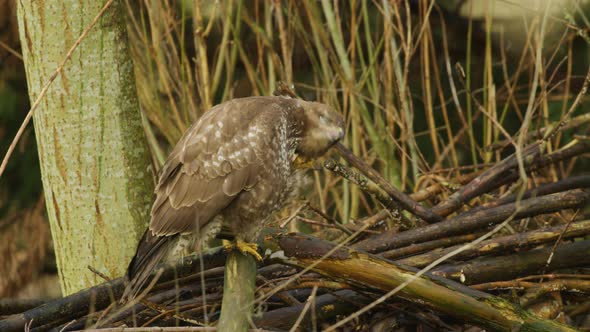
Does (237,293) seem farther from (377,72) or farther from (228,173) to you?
(377,72)

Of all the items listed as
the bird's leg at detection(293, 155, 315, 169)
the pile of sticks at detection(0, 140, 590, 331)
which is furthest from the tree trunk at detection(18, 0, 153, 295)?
the bird's leg at detection(293, 155, 315, 169)

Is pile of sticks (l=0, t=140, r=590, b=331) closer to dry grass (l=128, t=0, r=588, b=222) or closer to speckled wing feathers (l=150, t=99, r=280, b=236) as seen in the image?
speckled wing feathers (l=150, t=99, r=280, b=236)

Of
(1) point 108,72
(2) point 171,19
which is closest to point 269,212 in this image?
(1) point 108,72

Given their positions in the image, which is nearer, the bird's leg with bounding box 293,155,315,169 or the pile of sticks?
the pile of sticks

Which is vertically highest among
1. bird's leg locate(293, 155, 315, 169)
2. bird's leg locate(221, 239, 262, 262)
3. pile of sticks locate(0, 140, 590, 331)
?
bird's leg locate(293, 155, 315, 169)

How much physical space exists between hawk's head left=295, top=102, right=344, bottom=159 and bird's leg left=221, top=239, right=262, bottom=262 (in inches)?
21.2

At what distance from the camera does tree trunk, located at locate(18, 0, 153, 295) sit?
10.8 feet

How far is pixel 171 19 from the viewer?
409cm

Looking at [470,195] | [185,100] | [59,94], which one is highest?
[59,94]

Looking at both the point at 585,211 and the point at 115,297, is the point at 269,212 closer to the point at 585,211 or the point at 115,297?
the point at 115,297

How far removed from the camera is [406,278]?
8.80ft

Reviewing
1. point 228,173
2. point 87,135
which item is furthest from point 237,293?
point 87,135

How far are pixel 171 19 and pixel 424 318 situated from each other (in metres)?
A: 1.85

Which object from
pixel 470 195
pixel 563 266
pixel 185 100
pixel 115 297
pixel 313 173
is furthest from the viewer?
pixel 313 173
